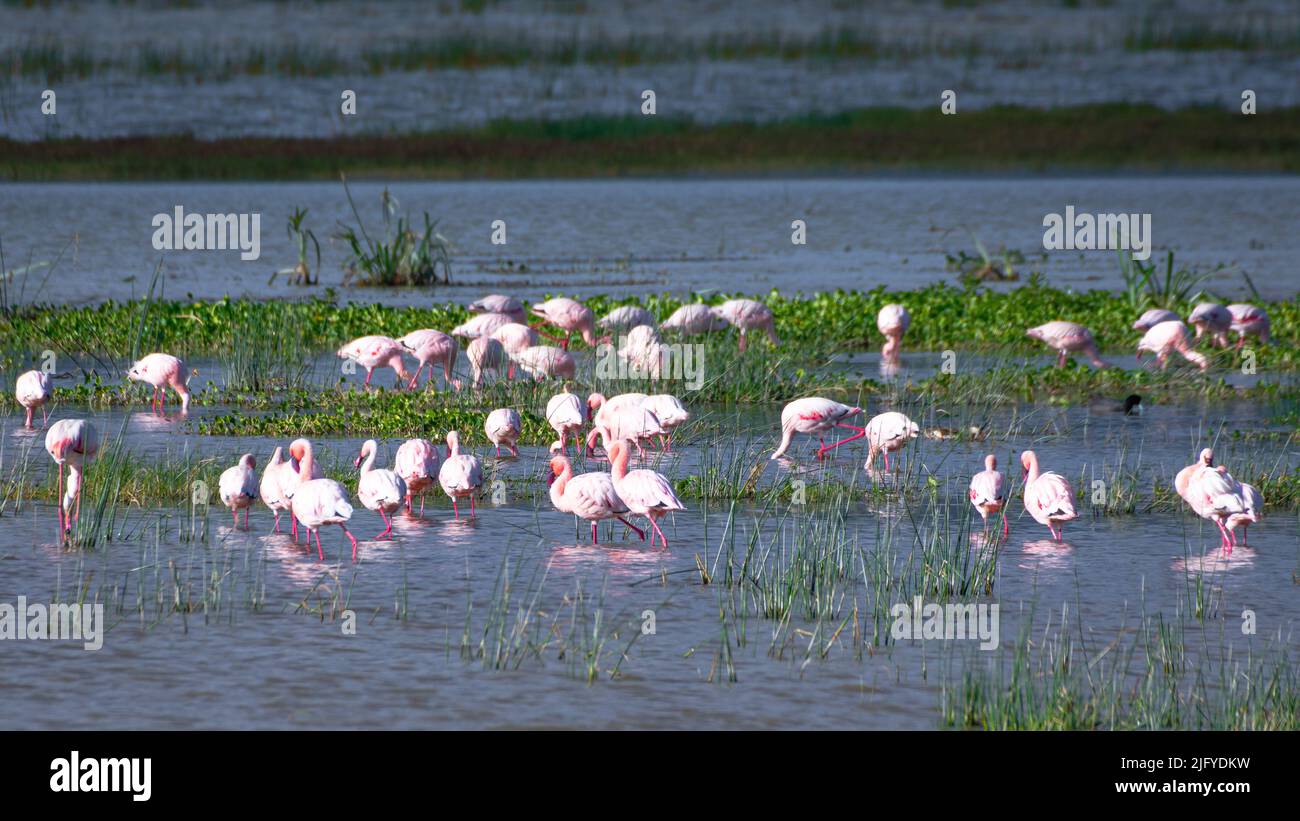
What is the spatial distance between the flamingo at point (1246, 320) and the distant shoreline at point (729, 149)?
113 ft

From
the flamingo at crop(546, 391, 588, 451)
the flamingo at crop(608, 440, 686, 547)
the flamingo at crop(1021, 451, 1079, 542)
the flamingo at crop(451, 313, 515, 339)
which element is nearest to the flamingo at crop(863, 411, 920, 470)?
the flamingo at crop(1021, 451, 1079, 542)

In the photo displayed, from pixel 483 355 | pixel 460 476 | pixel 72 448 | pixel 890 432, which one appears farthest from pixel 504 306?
pixel 72 448

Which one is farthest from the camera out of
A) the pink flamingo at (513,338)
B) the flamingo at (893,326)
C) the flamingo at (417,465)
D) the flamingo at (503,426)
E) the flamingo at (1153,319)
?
the flamingo at (893,326)

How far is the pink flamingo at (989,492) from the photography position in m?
10.5

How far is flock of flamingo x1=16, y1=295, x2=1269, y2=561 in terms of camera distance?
34.1ft

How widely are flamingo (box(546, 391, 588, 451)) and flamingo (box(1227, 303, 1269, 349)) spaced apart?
785cm

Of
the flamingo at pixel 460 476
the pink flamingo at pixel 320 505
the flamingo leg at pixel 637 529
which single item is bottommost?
the flamingo leg at pixel 637 529

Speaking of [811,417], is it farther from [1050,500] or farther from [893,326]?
[893,326]

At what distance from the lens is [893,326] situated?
18.5 metres

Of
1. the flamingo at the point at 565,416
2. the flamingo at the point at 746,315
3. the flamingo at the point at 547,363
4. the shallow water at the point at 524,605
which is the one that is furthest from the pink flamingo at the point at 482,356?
the shallow water at the point at 524,605

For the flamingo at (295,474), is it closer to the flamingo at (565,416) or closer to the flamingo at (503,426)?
the flamingo at (503,426)

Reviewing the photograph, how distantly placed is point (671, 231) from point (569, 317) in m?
20.5
